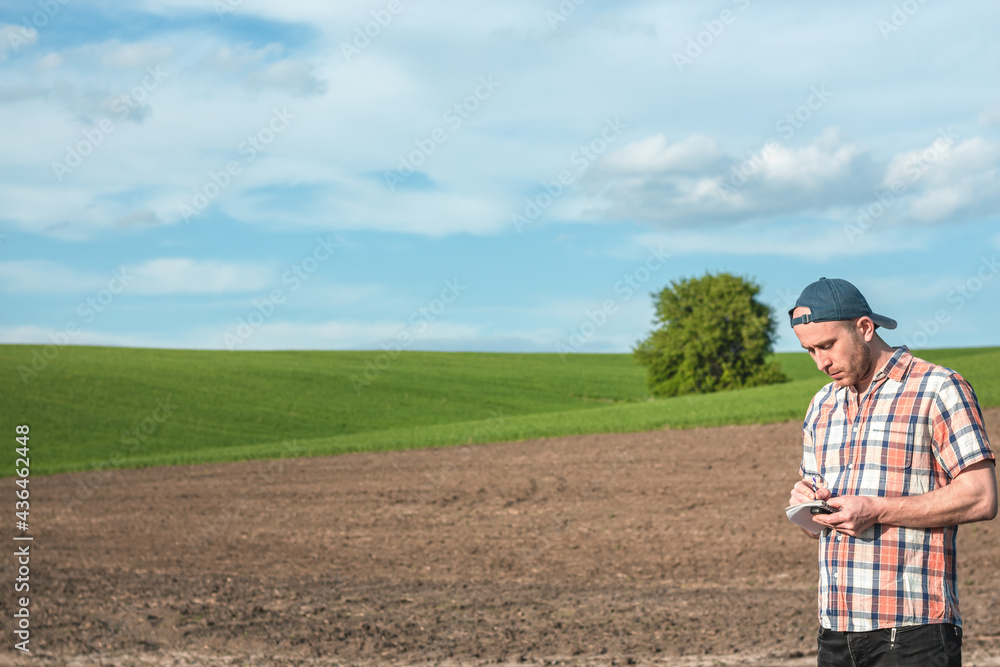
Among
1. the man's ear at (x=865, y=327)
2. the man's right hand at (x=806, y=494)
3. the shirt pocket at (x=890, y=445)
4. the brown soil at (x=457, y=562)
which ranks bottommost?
the brown soil at (x=457, y=562)

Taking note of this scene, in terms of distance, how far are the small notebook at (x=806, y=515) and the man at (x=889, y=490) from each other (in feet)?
0.11

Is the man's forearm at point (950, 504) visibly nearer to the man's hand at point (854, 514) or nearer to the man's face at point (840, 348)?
the man's hand at point (854, 514)

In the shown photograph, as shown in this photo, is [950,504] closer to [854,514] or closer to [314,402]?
[854,514]

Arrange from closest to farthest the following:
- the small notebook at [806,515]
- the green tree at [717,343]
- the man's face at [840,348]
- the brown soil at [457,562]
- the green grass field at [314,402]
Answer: the small notebook at [806,515]
the man's face at [840,348]
the brown soil at [457,562]
the green grass field at [314,402]
the green tree at [717,343]

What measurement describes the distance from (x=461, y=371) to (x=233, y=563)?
42535mm

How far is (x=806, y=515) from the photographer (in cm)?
272

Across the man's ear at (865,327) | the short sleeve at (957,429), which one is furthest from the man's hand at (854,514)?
the man's ear at (865,327)

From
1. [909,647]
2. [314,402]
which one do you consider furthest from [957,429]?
[314,402]

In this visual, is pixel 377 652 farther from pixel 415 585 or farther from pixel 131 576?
pixel 131 576

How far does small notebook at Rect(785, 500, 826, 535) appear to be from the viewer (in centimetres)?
265

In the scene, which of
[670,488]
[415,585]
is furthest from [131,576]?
[670,488]

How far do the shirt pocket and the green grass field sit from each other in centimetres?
1756

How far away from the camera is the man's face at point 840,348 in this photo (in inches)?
108

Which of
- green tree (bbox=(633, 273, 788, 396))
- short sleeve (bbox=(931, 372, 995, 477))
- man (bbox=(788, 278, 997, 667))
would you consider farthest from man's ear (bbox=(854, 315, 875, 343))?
green tree (bbox=(633, 273, 788, 396))
